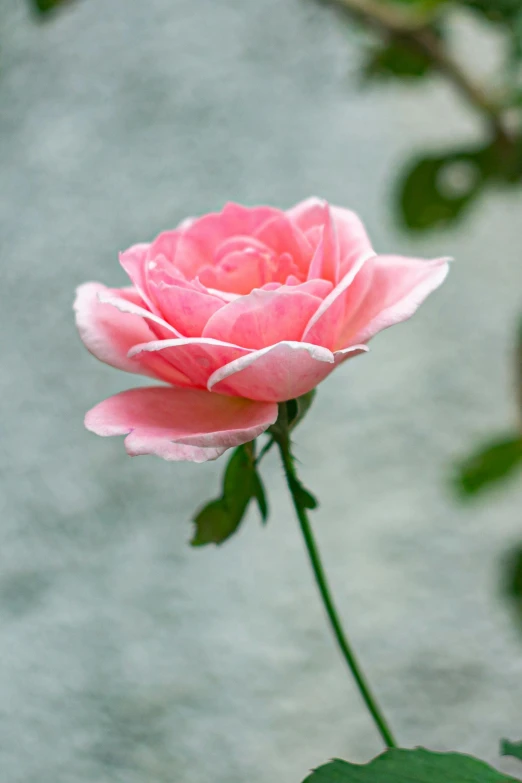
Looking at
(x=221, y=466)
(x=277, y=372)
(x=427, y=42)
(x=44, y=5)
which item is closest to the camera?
(x=277, y=372)

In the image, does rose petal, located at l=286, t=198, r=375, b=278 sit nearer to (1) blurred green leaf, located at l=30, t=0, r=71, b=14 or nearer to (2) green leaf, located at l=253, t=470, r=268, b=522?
(2) green leaf, located at l=253, t=470, r=268, b=522

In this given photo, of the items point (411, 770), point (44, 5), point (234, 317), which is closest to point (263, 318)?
point (234, 317)

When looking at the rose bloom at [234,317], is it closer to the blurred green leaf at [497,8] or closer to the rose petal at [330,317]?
the rose petal at [330,317]

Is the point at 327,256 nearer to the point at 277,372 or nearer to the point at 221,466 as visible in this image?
the point at 277,372

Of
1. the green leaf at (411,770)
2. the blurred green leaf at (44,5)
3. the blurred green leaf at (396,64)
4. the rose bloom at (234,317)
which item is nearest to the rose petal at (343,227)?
the rose bloom at (234,317)

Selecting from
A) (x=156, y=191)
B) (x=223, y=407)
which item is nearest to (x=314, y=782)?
(x=223, y=407)

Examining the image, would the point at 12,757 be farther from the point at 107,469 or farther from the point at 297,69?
the point at 297,69
